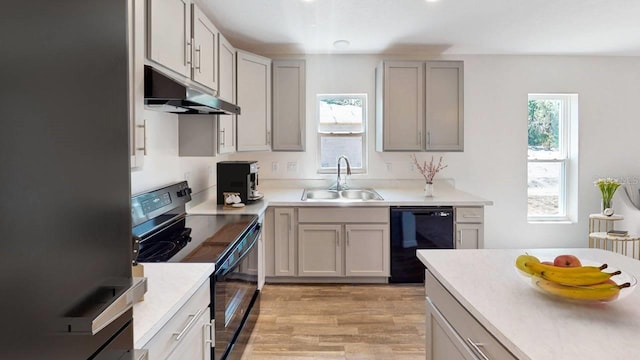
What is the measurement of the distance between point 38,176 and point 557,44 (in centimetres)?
455

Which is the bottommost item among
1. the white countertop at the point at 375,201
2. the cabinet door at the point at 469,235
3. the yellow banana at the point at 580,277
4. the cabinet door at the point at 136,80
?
the cabinet door at the point at 469,235

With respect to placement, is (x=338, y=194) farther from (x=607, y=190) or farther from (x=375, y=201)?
(x=607, y=190)

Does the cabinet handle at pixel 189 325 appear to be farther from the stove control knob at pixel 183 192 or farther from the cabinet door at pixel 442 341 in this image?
the stove control knob at pixel 183 192

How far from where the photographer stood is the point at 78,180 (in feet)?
1.86

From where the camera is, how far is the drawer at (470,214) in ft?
11.0

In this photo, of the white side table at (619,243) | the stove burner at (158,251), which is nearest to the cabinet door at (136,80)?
the stove burner at (158,251)

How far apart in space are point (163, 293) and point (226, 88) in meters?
2.29

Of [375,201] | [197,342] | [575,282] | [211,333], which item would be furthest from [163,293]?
[375,201]

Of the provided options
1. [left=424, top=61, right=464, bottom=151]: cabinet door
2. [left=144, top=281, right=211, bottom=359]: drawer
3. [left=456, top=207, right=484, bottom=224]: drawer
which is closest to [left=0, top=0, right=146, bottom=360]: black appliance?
[left=144, top=281, right=211, bottom=359]: drawer

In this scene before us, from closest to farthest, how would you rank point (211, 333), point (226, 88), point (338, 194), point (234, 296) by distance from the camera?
point (211, 333) < point (234, 296) < point (226, 88) < point (338, 194)

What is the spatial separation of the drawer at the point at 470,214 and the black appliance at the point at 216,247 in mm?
1923

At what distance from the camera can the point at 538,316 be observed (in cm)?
100

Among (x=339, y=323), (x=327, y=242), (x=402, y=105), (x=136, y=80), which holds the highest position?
(x=402, y=105)

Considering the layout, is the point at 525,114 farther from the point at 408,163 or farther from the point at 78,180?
the point at 78,180
